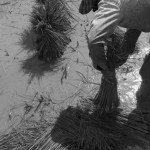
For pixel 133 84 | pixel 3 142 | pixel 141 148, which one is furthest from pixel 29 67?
pixel 141 148

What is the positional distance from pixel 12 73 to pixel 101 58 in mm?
1201

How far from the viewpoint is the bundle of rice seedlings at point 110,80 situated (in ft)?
6.75

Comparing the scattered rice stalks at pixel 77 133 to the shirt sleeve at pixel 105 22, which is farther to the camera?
the scattered rice stalks at pixel 77 133

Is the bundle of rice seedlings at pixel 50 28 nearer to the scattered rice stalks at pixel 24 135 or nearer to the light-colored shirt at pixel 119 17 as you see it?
the scattered rice stalks at pixel 24 135

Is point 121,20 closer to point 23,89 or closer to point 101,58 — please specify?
point 101,58

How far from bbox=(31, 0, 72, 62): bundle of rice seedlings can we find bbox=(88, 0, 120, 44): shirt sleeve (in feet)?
3.43

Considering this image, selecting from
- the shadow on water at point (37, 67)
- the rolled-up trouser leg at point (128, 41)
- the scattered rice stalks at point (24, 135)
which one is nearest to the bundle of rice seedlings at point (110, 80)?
the rolled-up trouser leg at point (128, 41)

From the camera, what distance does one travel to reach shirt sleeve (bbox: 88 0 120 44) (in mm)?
1688

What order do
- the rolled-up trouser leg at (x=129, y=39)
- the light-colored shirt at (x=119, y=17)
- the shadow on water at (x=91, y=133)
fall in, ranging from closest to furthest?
the light-colored shirt at (x=119, y=17)
the rolled-up trouser leg at (x=129, y=39)
the shadow on water at (x=91, y=133)

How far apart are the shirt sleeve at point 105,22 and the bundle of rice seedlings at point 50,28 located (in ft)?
3.43

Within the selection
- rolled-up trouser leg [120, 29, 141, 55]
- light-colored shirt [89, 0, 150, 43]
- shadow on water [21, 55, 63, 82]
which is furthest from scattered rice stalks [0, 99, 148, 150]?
light-colored shirt [89, 0, 150, 43]

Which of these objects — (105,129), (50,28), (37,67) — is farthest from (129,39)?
(37,67)

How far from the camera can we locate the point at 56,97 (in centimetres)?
259

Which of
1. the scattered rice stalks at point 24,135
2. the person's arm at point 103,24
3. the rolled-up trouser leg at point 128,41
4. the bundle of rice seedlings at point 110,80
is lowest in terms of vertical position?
the scattered rice stalks at point 24,135
